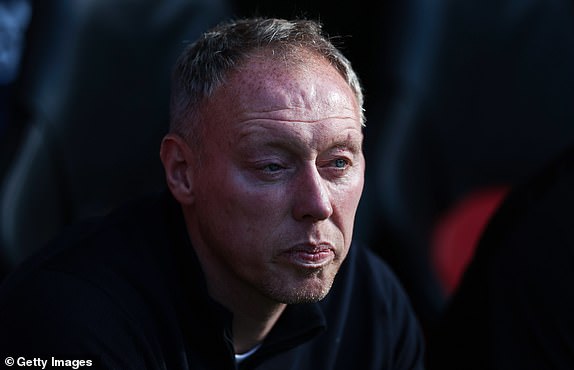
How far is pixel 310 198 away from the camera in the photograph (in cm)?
121

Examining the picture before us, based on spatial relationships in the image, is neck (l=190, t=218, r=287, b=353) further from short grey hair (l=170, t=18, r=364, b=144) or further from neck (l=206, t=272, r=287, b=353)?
short grey hair (l=170, t=18, r=364, b=144)

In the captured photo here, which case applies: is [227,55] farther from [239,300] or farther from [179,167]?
[239,300]

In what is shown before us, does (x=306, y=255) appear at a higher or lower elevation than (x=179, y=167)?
lower

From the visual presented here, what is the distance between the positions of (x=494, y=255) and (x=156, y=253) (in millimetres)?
588

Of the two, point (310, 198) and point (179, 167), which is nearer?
point (310, 198)

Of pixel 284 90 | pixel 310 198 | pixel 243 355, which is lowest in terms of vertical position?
pixel 243 355

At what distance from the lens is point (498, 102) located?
2.75 m

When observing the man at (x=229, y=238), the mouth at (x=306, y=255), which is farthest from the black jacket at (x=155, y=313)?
the mouth at (x=306, y=255)

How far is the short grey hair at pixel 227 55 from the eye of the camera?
4.17 feet

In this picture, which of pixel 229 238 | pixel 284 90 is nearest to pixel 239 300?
pixel 229 238

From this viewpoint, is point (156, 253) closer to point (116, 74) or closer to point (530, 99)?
point (116, 74)

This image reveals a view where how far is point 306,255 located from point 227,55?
0.28m

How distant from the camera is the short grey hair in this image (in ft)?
4.17

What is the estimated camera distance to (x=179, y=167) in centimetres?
133
